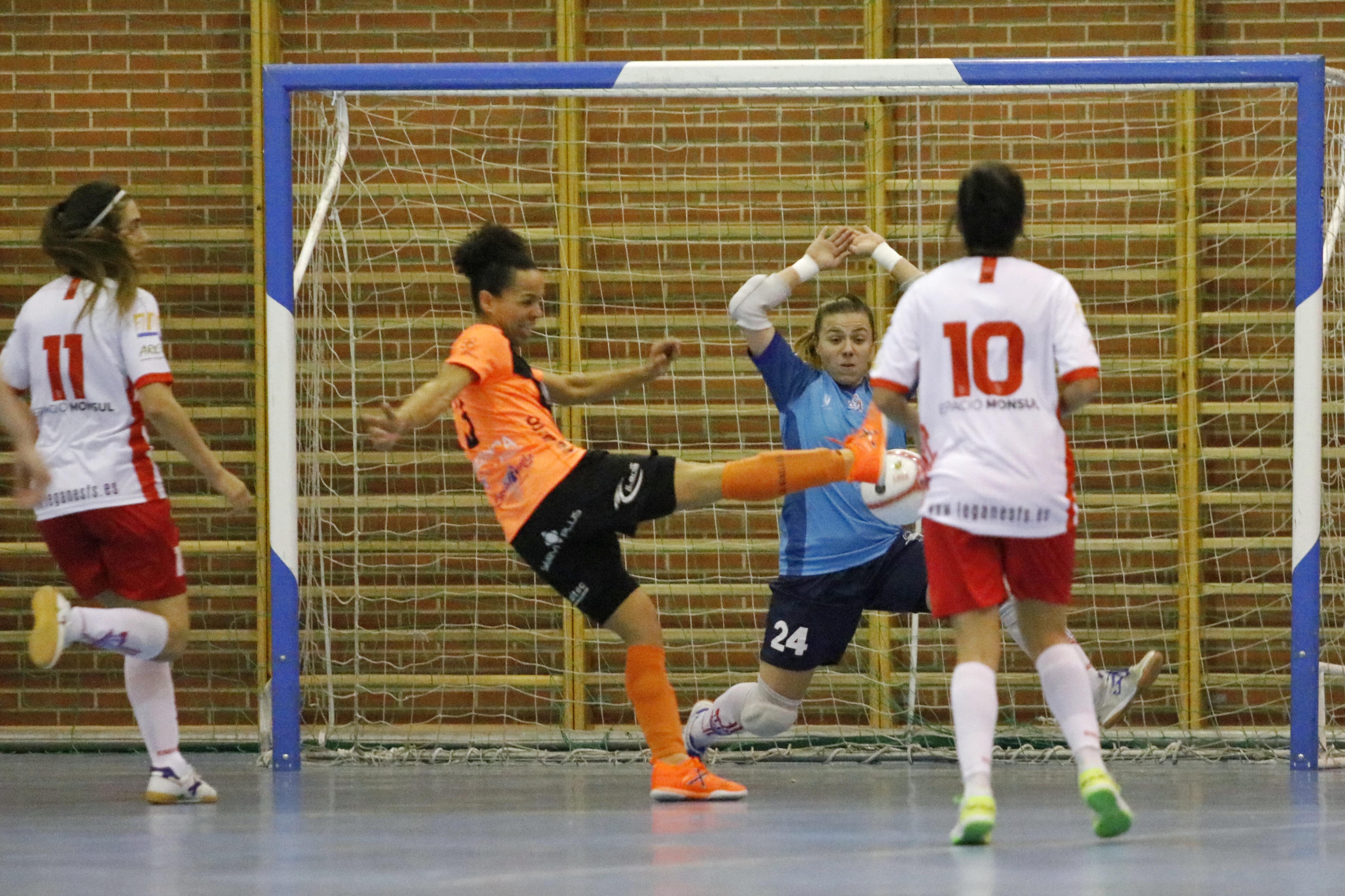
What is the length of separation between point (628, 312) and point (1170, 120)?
2.37 metres

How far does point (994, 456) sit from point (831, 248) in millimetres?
1362

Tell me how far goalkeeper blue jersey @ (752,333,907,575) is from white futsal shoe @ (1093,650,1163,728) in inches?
31.0

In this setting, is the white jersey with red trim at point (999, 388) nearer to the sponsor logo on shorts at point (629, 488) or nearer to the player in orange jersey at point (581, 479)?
the player in orange jersey at point (581, 479)

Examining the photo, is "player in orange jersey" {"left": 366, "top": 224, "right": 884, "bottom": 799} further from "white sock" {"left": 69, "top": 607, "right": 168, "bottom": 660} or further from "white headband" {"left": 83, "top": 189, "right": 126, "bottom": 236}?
"white headband" {"left": 83, "top": 189, "right": 126, "bottom": 236}

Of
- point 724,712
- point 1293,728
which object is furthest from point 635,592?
point 1293,728

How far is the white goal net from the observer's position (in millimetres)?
6246

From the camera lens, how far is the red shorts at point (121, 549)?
404 cm

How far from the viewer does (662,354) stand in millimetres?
4395

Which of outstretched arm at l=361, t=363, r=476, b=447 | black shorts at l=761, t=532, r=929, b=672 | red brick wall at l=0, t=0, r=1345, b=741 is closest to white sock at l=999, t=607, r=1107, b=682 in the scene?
black shorts at l=761, t=532, r=929, b=672

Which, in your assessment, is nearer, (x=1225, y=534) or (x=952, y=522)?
(x=952, y=522)

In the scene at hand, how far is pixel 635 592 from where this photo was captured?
4.21 m

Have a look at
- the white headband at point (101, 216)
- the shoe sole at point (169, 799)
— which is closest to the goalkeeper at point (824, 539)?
the shoe sole at point (169, 799)

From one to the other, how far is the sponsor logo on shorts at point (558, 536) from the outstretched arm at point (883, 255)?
1.10 meters

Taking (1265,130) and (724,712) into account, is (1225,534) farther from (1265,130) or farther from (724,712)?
(724,712)
